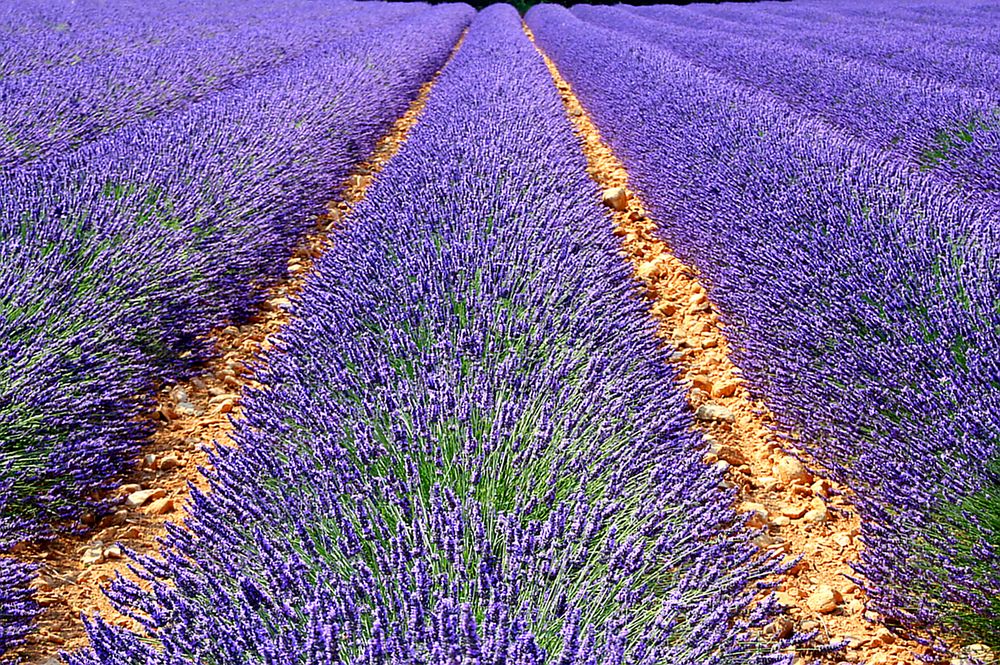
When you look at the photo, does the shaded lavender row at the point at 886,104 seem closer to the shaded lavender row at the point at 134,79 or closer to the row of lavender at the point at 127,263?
the row of lavender at the point at 127,263

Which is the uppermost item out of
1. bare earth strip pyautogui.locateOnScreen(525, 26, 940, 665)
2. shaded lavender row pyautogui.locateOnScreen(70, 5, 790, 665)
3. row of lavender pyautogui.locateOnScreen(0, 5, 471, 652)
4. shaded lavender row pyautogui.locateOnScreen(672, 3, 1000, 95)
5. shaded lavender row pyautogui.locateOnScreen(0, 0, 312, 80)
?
shaded lavender row pyautogui.locateOnScreen(0, 0, 312, 80)

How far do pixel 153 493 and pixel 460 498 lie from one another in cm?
94

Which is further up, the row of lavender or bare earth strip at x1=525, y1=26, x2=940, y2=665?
the row of lavender

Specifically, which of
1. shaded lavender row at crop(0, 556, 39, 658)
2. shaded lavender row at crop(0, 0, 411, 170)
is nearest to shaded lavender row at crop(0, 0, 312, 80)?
shaded lavender row at crop(0, 0, 411, 170)

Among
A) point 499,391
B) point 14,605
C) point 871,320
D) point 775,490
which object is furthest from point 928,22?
point 14,605

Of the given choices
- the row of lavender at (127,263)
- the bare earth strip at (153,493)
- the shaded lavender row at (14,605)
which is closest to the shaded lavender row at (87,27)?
the row of lavender at (127,263)

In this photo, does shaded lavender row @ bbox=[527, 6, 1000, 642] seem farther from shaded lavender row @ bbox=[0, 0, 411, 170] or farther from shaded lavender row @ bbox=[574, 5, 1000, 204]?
shaded lavender row @ bbox=[0, 0, 411, 170]

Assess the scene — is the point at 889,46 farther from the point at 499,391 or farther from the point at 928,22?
the point at 499,391

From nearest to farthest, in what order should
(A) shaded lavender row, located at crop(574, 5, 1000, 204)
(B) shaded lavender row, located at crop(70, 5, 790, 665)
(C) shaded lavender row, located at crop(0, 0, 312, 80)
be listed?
(B) shaded lavender row, located at crop(70, 5, 790, 665)
(A) shaded lavender row, located at crop(574, 5, 1000, 204)
(C) shaded lavender row, located at crop(0, 0, 312, 80)

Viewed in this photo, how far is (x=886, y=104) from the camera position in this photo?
446cm

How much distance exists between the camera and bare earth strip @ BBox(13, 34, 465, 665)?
4.81ft

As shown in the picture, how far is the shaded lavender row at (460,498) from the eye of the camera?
1.07m

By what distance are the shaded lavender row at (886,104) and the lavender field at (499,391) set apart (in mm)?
33

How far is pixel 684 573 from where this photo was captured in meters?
1.24
